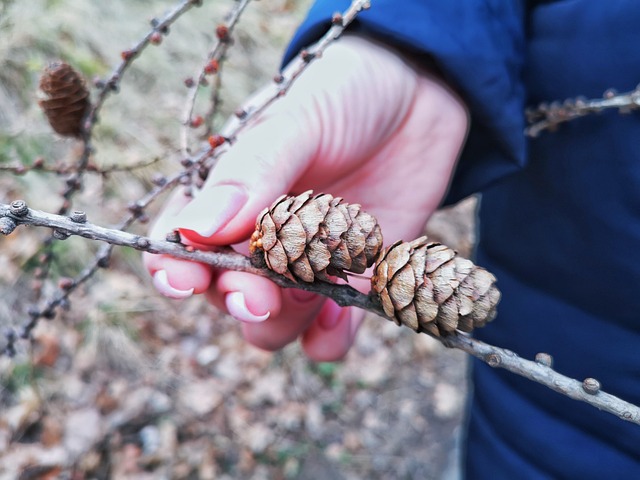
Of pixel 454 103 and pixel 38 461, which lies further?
pixel 38 461

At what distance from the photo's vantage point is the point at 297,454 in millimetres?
2623

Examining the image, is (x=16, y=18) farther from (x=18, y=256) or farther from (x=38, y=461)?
(x=38, y=461)

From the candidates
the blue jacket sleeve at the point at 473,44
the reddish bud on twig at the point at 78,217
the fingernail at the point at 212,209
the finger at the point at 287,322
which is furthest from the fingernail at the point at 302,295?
the blue jacket sleeve at the point at 473,44

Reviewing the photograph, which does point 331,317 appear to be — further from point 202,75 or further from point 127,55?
point 127,55

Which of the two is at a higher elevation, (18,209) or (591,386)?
(18,209)

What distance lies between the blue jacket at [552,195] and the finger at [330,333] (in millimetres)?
453

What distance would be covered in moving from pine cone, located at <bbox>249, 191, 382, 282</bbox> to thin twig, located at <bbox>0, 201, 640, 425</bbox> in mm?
33

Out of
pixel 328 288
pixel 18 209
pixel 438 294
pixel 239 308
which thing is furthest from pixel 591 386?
pixel 18 209

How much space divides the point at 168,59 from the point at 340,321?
311 cm

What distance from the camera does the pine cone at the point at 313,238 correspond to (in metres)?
0.73

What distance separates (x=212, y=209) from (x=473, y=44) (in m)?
0.73

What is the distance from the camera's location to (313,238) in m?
0.73

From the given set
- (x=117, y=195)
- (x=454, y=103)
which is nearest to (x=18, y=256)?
(x=117, y=195)

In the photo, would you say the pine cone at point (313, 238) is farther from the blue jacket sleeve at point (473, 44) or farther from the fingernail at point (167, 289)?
the blue jacket sleeve at point (473, 44)
